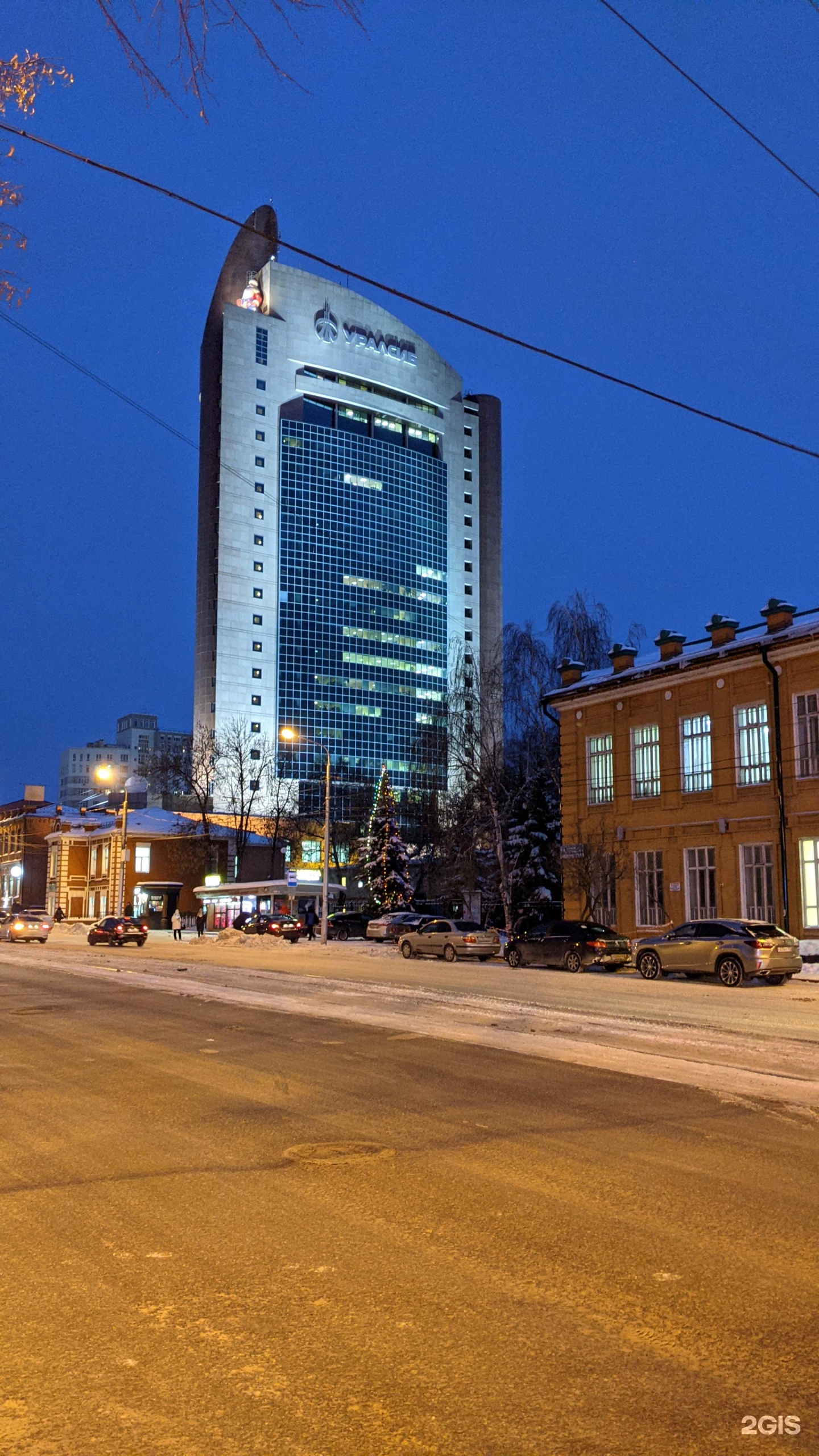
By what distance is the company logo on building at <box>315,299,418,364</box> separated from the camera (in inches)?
6535

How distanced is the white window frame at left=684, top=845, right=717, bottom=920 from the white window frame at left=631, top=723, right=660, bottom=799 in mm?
2656

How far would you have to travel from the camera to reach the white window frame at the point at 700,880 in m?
38.0

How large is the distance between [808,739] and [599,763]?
10.0 m

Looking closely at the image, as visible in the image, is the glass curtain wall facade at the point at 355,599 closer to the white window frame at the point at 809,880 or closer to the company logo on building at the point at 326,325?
the company logo on building at the point at 326,325

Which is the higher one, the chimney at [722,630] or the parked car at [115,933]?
the chimney at [722,630]

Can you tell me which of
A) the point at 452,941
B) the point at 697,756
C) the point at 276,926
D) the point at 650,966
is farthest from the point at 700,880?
the point at 276,926

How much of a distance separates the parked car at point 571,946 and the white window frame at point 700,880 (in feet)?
14.8

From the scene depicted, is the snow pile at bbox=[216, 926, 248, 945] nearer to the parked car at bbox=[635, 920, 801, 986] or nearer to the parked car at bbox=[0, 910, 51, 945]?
the parked car at bbox=[0, 910, 51, 945]

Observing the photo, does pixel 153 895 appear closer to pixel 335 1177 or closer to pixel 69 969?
pixel 69 969

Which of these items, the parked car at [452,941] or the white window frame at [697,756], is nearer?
the white window frame at [697,756]

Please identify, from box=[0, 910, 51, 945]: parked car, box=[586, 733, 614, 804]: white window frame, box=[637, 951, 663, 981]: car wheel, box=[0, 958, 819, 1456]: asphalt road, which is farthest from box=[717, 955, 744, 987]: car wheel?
box=[0, 910, 51, 945]: parked car

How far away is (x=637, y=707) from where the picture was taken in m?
41.6

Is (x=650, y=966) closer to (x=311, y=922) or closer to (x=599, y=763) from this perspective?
(x=599, y=763)

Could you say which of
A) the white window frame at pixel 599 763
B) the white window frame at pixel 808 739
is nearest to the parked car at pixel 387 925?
the white window frame at pixel 599 763
